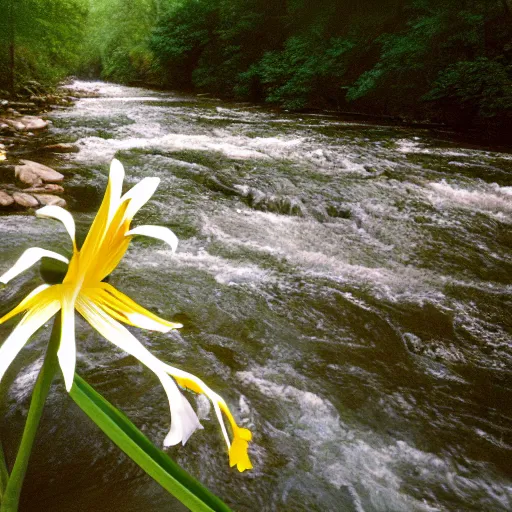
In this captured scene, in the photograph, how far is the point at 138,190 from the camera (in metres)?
0.33

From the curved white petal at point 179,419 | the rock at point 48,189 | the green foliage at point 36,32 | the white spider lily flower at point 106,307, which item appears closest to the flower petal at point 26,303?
the white spider lily flower at point 106,307

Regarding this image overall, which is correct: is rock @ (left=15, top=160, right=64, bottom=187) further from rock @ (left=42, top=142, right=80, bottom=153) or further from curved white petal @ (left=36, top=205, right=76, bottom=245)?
curved white petal @ (left=36, top=205, right=76, bottom=245)

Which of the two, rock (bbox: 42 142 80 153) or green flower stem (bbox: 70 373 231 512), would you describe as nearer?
green flower stem (bbox: 70 373 231 512)

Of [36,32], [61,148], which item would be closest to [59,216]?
[61,148]

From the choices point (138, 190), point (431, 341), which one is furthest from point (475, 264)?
point (138, 190)

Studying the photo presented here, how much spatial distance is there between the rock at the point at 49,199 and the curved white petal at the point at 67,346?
11.8 ft

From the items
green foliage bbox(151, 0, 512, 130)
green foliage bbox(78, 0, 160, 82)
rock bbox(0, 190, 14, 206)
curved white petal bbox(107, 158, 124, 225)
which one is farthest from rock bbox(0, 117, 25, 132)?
green foliage bbox(78, 0, 160, 82)

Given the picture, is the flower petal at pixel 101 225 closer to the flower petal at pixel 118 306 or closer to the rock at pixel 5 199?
the flower petal at pixel 118 306

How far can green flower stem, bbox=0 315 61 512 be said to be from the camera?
30 centimetres

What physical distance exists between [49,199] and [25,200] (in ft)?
0.60

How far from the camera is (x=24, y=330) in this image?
28 centimetres

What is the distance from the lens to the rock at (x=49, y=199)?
3574mm

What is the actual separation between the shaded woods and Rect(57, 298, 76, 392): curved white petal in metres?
8.67

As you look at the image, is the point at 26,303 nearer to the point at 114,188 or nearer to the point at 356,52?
the point at 114,188
